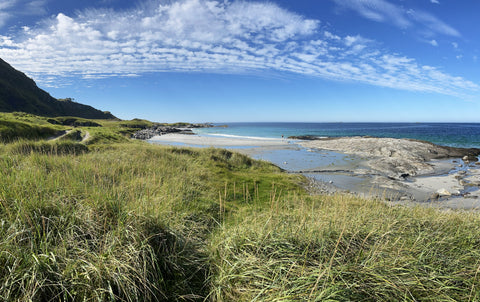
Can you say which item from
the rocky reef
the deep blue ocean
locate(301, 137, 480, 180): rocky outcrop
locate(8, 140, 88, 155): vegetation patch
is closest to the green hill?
the rocky reef

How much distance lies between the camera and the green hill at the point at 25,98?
108812mm

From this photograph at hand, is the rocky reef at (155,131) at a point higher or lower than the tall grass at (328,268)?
higher

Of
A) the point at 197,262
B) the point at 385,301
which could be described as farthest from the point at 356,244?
the point at 197,262

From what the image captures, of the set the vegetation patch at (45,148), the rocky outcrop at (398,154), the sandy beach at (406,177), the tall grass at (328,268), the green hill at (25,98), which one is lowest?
the sandy beach at (406,177)

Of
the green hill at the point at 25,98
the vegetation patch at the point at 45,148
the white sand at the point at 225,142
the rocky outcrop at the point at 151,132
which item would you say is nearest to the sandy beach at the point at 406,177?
the vegetation patch at the point at 45,148

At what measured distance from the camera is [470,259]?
166 inches

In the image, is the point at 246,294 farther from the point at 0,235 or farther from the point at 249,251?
the point at 0,235

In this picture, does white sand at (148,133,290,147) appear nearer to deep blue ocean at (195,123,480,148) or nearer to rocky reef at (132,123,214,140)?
rocky reef at (132,123,214,140)

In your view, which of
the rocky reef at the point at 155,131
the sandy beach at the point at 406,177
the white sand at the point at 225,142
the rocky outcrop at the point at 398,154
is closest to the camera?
the sandy beach at the point at 406,177

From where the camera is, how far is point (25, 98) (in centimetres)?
11844

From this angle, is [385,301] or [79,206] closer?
[385,301]

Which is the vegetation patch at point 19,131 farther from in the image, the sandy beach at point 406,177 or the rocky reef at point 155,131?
the rocky reef at point 155,131

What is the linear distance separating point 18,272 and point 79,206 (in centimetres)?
160

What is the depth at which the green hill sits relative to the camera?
10881 cm
